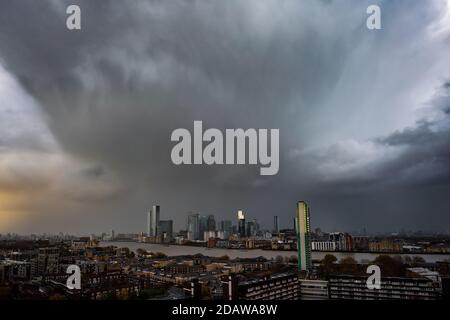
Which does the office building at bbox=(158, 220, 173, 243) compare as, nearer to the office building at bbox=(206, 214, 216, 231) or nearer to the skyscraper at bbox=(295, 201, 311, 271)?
the office building at bbox=(206, 214, 216, 231)

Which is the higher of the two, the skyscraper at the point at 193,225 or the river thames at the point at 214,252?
the skyscraper at the point at 193,225

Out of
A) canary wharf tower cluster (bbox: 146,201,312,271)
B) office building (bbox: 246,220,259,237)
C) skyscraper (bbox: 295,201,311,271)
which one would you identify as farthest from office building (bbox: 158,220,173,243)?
skyscraper (bbox: 295,201,311,271)

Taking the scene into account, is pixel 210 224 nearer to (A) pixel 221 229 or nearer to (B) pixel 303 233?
(A) pixel 221 229

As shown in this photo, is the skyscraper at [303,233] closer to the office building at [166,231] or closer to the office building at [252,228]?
the office building at [252,228]

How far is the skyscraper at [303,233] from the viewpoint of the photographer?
9.39 metres

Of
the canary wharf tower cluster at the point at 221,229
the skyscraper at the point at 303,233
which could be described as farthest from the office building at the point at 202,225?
the skyscraper at the point at 303,233

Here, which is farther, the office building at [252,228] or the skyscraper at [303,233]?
the skyscraper at [303,233]

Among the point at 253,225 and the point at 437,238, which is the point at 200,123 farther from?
the point at 437,238

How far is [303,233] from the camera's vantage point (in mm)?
9812

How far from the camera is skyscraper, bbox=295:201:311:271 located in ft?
30.8

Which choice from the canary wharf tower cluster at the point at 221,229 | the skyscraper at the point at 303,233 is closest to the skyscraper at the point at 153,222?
the canary wharf tower cluster at the point at 221,229

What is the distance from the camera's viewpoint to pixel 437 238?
9367 millimetres

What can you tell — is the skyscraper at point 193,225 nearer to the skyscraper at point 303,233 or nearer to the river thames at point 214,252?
the river thames at point 214,252

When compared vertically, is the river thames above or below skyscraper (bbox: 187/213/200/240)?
below
